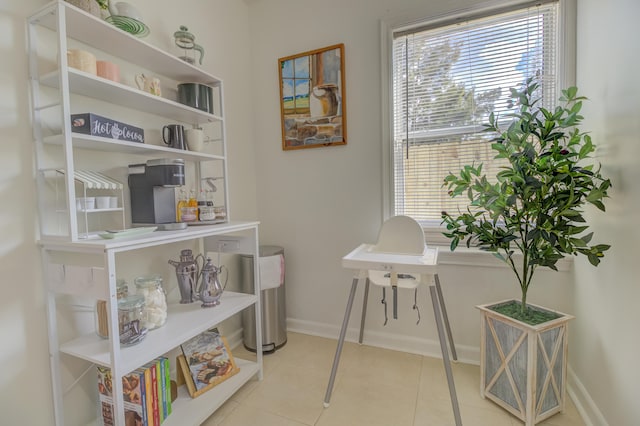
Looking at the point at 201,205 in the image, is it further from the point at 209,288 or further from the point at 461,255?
the point at 461,255

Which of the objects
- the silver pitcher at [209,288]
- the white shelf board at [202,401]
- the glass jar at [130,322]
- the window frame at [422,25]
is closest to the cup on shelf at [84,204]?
the glass jar at [130,322]

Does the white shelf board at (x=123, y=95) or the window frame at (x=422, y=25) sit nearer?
the white shelf board at (x=123, y=95)

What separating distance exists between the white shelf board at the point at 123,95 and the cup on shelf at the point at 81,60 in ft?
0.15

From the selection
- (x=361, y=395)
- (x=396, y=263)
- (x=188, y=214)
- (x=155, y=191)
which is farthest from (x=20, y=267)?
(x=361, y=395)

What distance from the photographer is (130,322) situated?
44.5 inches

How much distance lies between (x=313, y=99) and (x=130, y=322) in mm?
1744

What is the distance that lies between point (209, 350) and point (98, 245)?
927 millimetres

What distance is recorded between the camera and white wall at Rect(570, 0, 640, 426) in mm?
1038

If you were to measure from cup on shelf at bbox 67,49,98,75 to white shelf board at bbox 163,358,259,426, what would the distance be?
148cm

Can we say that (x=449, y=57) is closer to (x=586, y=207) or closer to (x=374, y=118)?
(x=374, y=118)

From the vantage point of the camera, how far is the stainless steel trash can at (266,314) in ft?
6.37

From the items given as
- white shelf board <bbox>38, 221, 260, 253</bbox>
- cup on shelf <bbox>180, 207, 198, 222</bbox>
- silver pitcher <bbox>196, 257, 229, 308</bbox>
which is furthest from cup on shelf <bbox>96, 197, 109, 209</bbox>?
silver pitcher <bbox>196, 257, 229, 308</bbox>

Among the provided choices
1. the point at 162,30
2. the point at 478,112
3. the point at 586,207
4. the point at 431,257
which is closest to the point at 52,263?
the point at 162,30

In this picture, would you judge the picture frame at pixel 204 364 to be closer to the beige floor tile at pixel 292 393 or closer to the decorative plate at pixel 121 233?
the beige floor tile at pixel 292 393
